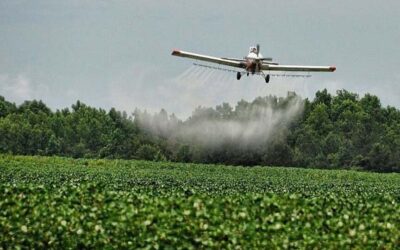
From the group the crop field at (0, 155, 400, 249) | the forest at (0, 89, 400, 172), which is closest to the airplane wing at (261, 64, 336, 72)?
the crop field at (0, 155, 400, 249)

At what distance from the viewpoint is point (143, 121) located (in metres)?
157

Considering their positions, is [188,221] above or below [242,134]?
below

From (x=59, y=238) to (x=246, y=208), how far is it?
15.1 ft

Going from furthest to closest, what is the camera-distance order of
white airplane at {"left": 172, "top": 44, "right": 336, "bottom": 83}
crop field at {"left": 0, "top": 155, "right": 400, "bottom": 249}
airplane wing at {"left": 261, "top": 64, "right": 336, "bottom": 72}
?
airplane wing at {"left": 261, "top": 64, "right": 336, "bottom": 72} < white airplane at {"left": 172, "top": 44, "right": 336, "bottom": 83} < crop field at {"left": 0, "top": 155, "right": 400, "bottom": 249}

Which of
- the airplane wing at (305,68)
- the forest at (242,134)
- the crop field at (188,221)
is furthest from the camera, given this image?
the forest at (242,134)

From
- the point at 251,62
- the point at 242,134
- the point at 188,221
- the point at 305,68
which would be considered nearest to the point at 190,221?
the point at 188,221

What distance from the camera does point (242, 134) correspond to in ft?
446

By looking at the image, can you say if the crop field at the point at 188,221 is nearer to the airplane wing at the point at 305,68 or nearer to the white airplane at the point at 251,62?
the white airplane at the point at 251,62

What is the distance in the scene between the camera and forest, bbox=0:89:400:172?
13075 cm

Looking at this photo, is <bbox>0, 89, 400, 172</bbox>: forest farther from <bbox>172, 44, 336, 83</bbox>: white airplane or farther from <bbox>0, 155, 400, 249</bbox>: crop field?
<bbox>0, 155, 400, 249</bbox>: crop field

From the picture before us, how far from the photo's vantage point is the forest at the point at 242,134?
429 feet

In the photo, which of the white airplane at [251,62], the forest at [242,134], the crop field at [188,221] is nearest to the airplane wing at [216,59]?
the white airplane at [251,62]

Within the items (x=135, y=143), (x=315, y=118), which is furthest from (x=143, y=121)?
(x=315, y=118)

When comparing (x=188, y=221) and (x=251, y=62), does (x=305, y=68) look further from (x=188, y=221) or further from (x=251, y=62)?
(x=188, y=221)
